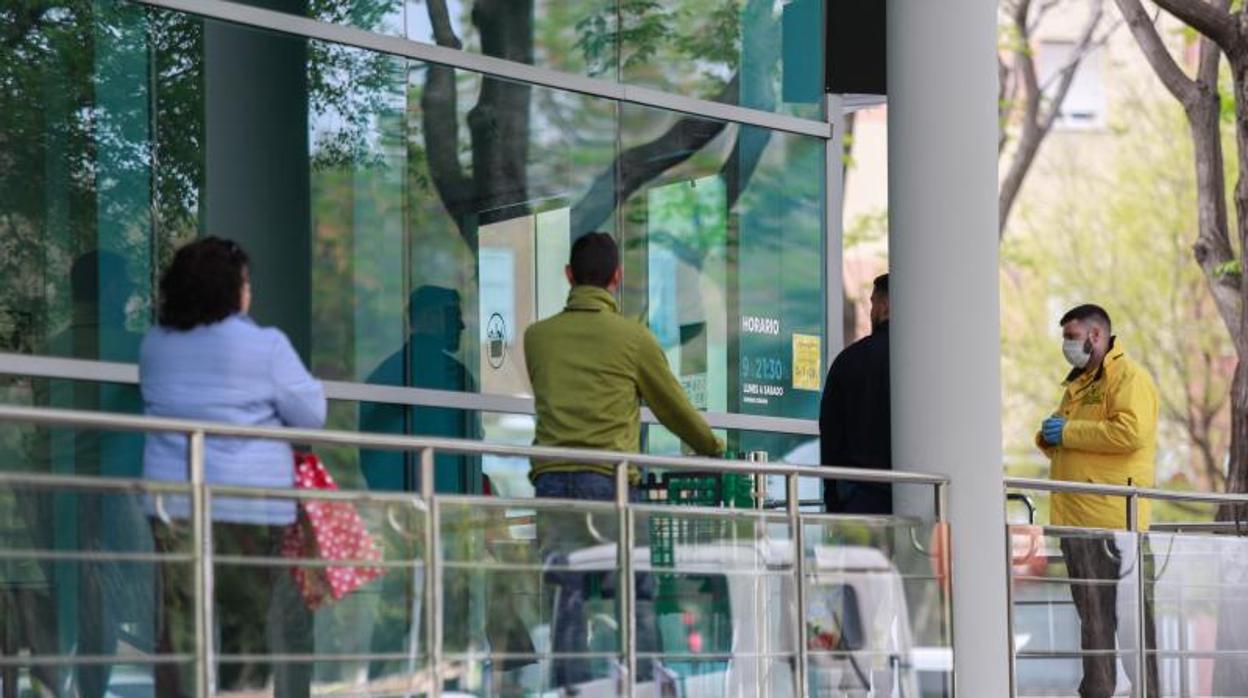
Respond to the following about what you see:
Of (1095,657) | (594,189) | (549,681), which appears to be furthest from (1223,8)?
(549,681)

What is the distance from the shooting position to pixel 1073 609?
1262 centimetres

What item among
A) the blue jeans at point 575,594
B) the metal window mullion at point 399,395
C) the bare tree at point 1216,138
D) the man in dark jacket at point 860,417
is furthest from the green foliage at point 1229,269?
the blue jeans at point 575,594

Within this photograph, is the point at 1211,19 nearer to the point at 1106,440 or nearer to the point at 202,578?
the point at 1106,440

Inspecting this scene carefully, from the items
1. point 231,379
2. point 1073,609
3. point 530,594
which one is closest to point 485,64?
point 1073,609

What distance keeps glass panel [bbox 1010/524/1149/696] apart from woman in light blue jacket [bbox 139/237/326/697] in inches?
154

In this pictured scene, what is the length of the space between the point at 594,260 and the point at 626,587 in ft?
4.77

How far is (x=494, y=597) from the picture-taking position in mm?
10008

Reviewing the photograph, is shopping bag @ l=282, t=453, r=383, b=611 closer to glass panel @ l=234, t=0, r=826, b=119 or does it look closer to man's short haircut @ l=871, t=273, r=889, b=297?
man's short haircut @ l=871, t=273, r=889, b=297

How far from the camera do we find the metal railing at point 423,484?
8.62 m

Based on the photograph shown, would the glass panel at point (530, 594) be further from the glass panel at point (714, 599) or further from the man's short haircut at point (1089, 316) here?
the man's short haircut at point (1089, 316)

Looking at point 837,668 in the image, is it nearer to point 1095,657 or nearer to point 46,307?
point 1095,657

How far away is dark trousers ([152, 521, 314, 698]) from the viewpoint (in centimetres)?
896

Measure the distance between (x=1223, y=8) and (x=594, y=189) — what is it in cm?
605

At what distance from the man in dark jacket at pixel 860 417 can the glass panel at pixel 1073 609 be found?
0.69 m
